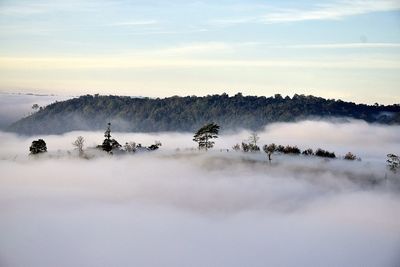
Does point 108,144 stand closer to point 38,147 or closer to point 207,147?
point 38,147

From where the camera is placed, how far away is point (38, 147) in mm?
163375

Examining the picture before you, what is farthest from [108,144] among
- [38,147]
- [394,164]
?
[394,164]

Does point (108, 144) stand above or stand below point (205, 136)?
below

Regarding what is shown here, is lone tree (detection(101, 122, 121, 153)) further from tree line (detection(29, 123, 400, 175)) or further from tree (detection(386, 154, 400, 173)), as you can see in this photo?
tree (detection(386, 154, 400, 173))

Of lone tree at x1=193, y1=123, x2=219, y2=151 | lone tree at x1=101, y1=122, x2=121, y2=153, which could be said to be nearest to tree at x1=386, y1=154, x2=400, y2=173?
lone tree at x1=193, y1=123, x2=219, y2=151

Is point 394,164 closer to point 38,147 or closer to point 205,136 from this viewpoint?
point 205,136

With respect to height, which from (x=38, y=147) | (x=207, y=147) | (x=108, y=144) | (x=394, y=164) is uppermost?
(x=108, y=144)

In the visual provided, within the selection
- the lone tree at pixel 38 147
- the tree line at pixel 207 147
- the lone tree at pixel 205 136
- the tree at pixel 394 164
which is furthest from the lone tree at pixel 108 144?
the tree at pixel 394 164

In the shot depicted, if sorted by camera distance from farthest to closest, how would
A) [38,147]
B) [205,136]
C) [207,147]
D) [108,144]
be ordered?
[207,147] → [205,136] → [108,144] → [38,147]

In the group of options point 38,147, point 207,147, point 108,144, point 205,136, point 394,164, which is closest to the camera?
point 394,164

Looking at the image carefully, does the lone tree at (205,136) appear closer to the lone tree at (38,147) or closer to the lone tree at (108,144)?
the lone tree at (108,144)

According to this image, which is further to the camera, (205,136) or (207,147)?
(207,147)

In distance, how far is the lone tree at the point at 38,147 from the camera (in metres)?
162

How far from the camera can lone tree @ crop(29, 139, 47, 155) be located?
531 ft
